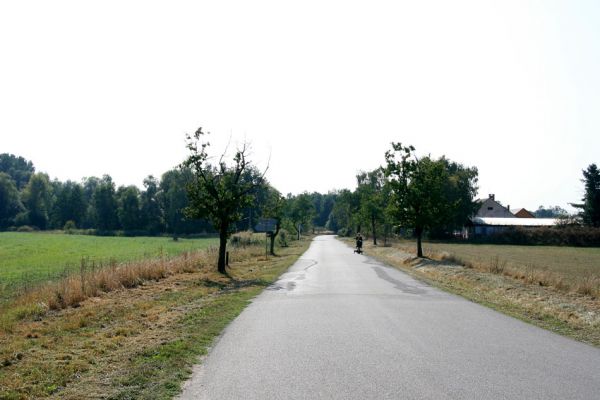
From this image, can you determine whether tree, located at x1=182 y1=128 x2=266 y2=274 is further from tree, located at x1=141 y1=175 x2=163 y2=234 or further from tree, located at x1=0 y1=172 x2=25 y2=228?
tree, located at x1=0 y1=172 x2=25 y2=228

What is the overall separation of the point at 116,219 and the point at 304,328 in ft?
378

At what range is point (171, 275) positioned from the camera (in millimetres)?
21906

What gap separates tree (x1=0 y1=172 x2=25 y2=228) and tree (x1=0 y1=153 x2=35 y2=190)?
48744 millimetres

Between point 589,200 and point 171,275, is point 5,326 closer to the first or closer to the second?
point 171,275

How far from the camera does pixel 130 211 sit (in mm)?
113188

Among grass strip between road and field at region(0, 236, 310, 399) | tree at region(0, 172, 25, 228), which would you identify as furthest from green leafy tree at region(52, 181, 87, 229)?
grass strip between road and field at region(0, 236, 310, 399)

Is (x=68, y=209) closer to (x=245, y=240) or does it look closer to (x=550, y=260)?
(x=245, y=240)

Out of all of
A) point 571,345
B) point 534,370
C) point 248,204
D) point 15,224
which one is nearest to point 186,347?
point 534,370

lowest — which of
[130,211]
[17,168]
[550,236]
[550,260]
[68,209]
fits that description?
[550,260]

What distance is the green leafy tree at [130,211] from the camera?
11281cm

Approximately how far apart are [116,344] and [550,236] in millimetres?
75244

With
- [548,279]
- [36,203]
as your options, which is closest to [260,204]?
[36,203]

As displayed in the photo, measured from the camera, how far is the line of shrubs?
68.1 meters

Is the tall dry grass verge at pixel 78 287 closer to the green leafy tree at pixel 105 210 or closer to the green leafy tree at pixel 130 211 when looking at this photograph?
the green leafy tree at pixel 130 211
